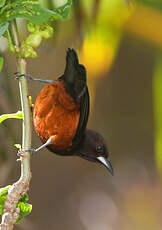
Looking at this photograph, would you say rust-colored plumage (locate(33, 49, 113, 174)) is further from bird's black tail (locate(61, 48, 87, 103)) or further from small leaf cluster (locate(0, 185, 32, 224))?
small leaf cluster (locate(0, 185, 32, 224))

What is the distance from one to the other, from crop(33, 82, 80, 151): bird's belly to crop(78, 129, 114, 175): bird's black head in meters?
0.25

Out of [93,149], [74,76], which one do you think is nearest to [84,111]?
[74,76]

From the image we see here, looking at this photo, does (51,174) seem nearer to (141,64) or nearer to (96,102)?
(96,102)

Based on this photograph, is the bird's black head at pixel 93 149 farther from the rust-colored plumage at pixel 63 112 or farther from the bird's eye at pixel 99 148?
the rust-colored plumage at pixel 63 112

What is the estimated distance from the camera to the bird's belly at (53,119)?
144cm

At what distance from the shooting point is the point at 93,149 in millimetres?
1852

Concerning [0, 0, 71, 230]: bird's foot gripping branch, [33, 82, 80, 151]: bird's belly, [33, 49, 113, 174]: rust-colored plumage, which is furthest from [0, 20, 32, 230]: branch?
[33, 82, 80, 151]: bird's belly

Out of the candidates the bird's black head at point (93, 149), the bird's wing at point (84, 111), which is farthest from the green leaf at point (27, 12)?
the bird's black head at point (93, 149)

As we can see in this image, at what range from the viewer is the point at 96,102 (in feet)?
12.9

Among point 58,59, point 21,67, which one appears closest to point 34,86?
point 58,59

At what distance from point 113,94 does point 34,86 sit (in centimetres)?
80

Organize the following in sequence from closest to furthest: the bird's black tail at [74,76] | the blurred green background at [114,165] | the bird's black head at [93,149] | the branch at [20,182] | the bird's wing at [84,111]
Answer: the branch at [20,182] → the bird's black tail at [74,76] → the bird's wing at [84,111] → the bird's black head at [93,149] → the blurred green background at [114,165]

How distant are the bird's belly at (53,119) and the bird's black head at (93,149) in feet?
0.81

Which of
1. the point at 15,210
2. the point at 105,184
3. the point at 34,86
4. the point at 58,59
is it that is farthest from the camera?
the point at 105,184
